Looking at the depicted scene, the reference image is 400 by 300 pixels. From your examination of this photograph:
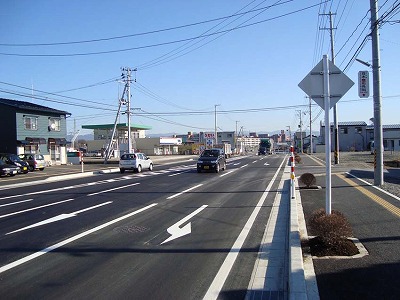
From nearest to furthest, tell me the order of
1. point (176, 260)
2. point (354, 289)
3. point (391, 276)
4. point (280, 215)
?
point (354, 289)
point (391, 276)
point (176, 260)
point (280, 215)

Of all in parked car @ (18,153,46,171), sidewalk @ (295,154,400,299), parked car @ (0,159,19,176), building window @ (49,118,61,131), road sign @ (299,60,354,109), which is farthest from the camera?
building window @ (49,118,61,131)

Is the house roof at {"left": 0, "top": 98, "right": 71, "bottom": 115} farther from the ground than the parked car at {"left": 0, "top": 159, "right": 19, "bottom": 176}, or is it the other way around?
the house roof at {"left": 0, "top": 98, "right": 71, "bottom": 115}

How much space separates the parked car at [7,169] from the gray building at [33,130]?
12596 millimetres

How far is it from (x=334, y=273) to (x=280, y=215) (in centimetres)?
525

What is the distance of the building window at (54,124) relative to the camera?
46156 mm

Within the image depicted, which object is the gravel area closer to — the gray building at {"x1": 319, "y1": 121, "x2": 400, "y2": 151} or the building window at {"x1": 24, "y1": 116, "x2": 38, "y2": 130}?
the building window at {"x1": 24, "y1": 116, "x2": 38, "y2": 130}

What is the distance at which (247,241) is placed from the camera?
25.9 ft

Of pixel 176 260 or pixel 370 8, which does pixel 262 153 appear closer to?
pixel 370 8

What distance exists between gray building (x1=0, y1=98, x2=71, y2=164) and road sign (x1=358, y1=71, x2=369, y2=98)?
3441cm

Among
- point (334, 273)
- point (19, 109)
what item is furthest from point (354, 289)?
point (19, 109)

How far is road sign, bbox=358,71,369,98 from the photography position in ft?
62.3

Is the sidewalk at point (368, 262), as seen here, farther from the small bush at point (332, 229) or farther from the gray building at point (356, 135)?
the gray building at point (356, 135)

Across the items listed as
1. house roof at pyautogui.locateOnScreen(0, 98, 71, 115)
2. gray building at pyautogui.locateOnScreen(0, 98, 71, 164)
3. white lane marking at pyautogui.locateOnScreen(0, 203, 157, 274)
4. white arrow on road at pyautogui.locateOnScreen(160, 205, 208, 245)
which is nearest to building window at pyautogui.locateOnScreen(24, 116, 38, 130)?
gray building at pyautogui.locateOnScreen(0, 98, 71, 164)

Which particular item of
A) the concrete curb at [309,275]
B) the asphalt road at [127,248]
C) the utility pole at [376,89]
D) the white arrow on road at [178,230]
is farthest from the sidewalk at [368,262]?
the utility pole at [376,89]
